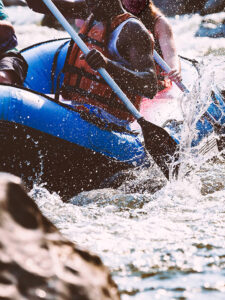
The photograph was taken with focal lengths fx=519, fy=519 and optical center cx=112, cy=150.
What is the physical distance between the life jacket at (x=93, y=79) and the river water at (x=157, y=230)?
1.90 ft

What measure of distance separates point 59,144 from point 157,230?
940 millimetres

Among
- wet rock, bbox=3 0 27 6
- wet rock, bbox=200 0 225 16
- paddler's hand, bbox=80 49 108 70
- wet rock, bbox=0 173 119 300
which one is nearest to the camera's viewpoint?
wet rock, bbox=0 173 119 300

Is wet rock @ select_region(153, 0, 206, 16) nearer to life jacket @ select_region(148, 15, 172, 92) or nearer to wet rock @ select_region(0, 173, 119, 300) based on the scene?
life jacket @ select_region(148, 15, 172, 92)

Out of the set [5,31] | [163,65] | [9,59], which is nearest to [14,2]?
[163,65]

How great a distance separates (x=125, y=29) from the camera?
11.5 ft

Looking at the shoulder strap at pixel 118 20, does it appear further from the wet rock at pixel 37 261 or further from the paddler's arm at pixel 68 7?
the wet rock at pixel 37 261

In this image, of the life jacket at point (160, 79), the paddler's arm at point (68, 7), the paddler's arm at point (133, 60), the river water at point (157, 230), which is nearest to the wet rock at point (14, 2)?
the life jacket at point (160, 79)

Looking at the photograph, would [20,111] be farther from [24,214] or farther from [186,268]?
[24,214]

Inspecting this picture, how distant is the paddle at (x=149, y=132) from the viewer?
3.60 metres

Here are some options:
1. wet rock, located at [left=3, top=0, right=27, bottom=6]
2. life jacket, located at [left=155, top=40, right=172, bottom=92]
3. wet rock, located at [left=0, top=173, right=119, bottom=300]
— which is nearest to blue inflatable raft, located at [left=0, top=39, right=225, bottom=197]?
life jacket, located at [left=155, top=40, right=172, bottom=92]

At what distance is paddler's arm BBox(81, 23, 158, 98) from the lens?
138 inches

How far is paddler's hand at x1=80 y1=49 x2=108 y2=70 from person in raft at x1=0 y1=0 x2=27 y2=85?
0.63m

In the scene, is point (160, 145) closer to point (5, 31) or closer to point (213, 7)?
point (5, 31)

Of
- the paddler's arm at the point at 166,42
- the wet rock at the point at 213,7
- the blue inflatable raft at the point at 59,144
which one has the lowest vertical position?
the blue inflatable raft at the point at 59,144
